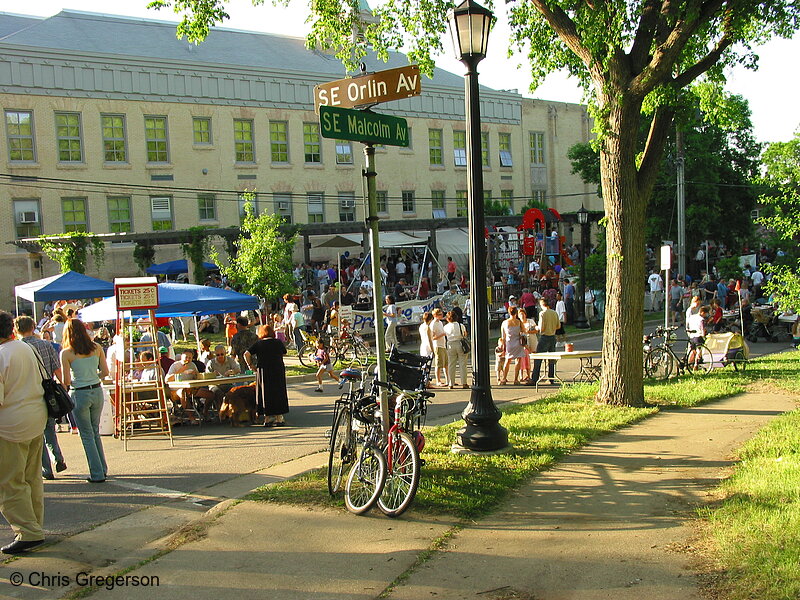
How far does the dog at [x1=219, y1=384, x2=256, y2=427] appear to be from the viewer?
13.1m

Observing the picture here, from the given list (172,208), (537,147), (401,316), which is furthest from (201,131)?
(537,147)

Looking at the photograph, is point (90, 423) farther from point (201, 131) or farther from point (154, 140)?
point (201, 131)

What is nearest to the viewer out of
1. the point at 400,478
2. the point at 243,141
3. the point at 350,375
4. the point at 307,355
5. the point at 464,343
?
the point at 400,478

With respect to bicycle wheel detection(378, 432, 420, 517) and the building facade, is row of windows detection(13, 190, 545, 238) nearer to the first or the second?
the building facade

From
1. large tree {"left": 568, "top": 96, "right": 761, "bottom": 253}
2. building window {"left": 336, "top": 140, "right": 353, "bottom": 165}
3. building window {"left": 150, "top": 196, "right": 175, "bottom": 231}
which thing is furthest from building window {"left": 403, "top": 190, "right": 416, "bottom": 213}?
building window {"left": 150, "top": 196, "right": 175, "bottom": 231}

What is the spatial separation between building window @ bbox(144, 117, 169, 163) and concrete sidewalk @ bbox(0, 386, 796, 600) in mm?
34190

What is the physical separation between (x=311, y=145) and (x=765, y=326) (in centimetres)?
2724

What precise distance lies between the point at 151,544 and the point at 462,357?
10.5 meters

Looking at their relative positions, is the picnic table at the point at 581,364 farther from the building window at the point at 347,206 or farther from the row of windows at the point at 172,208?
the building window at the point at 347,206

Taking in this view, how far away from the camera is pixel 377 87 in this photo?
7.19 metres

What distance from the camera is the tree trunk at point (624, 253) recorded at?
11.4 meters

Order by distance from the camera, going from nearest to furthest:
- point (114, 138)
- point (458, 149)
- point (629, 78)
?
point (629, 78)
point (114, 138)
point (458, 149)

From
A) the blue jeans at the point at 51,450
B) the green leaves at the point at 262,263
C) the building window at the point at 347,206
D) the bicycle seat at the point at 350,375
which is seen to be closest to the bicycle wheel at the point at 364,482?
the bicycle seat at the point at 350,375

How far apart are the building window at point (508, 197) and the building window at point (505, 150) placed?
1.79m
